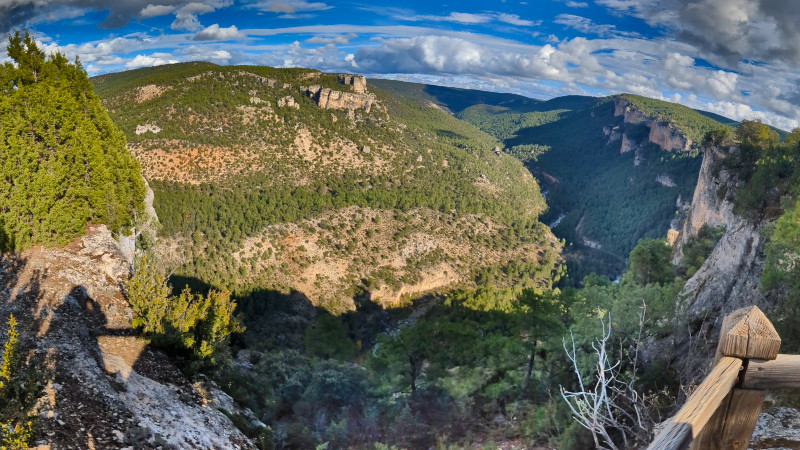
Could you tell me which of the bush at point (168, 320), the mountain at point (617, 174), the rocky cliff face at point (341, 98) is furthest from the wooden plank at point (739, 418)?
the rocky cliff face at point (341, 98)

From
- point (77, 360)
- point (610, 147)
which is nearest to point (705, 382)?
point (77, 360)

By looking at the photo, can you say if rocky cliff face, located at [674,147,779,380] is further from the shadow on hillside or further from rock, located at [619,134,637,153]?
rock, located at [619,134,637,153]

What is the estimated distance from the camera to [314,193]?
234 ft

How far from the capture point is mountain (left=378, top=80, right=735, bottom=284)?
90.4 meters

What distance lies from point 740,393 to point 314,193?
70930 millimetres

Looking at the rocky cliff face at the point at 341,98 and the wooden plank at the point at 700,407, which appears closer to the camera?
the wooden plank at the point at 700,407

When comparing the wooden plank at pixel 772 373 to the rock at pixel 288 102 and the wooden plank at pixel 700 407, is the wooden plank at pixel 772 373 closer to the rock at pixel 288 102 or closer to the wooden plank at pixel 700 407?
the wooden plank at pixel 700 407

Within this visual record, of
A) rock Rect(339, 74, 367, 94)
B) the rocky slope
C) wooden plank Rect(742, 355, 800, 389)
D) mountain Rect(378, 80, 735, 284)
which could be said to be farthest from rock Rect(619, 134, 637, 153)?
wooden plank Rect(742, 355, 800, 389)

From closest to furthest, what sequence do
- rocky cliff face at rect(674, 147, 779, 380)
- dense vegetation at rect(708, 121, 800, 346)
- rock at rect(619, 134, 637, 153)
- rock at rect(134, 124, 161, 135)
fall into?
dense vegetation at rect(708, 121, 800, 346), rocky cliff face at rect(674, 147, 779, 380), rock at rect(134, 124, 161, 135), rock at rect(619, 134, 637, 153)

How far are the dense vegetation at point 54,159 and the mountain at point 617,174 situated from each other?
238 ft

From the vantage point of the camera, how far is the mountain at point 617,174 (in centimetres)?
9044

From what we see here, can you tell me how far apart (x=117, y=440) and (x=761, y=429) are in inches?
471

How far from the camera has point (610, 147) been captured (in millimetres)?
134000

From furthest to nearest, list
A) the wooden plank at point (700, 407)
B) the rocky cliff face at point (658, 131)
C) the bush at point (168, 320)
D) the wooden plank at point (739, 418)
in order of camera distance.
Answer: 1. the rocky cliff face at point (658, 131)
2. the bush at point (168, 320)
3. the wooden plank at point (739, 418)
4. the wooden plank at point (700, 407)
